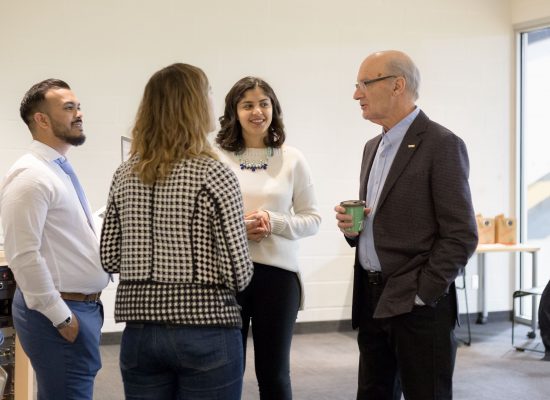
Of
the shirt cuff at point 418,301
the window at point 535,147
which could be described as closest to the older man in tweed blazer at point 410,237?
the shirt cuff at point 418,301

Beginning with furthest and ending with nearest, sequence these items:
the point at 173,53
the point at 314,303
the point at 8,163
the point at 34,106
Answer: the point at 314,303 → the point at 173,53 → the point at 8,163 → the point at 34,106

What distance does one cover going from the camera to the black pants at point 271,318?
2721 mm

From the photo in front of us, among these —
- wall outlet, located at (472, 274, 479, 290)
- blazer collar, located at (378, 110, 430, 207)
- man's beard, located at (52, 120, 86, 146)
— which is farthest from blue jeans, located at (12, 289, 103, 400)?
wall outlet, located at (472, 274, 479, 290)

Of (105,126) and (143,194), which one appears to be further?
(105,126)

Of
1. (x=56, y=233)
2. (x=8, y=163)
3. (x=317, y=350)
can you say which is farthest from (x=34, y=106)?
(x=317, y=350)

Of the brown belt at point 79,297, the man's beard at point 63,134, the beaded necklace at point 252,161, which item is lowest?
the brown belt at point 79,297

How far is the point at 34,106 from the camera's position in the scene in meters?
2.62

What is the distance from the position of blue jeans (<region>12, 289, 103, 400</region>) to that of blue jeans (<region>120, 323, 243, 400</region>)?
1.75 feet

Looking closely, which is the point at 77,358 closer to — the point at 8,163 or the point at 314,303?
the point at 8,163

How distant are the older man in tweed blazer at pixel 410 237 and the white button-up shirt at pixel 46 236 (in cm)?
87

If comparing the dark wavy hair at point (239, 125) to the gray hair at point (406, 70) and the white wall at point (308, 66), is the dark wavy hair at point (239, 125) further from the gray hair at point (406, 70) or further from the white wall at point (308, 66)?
the white wall at point (308, 66)

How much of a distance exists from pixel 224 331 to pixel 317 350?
3.62 meters

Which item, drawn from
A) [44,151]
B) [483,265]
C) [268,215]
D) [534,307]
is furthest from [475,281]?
[44,151]

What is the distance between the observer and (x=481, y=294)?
6438 mm
